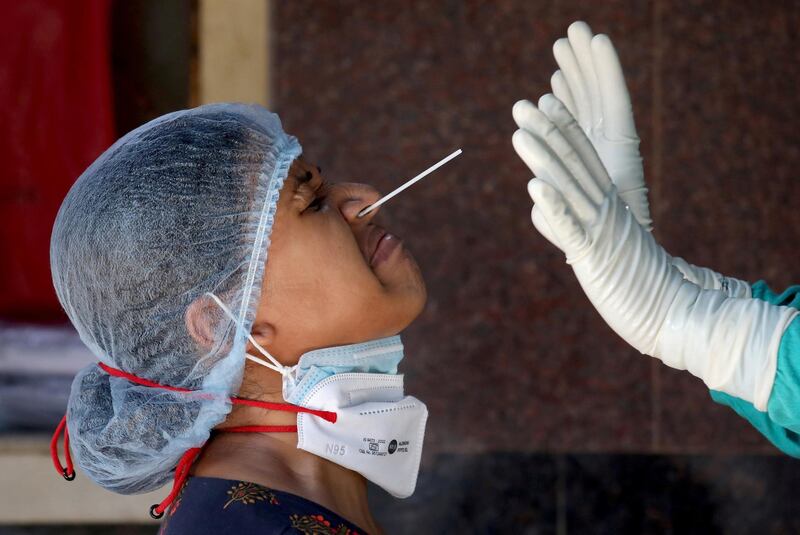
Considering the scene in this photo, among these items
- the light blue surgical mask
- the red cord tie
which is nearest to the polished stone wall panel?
the light blue surgical mask

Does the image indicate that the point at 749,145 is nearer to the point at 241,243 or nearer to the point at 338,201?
the point at 338,201

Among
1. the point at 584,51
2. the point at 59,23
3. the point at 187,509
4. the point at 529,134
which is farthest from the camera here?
the point at 59,23

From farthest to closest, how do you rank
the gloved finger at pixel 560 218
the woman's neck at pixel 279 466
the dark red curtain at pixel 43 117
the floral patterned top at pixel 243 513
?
the dark red curtain at pixel 43 117
the woman's neck at pixel 279 466
the floral patterned top at pixel 243 513
the gloved finger at pixel 560 218

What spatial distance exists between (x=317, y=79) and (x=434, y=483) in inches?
55.5

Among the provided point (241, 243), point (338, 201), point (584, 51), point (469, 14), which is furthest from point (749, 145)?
point (241, 243)

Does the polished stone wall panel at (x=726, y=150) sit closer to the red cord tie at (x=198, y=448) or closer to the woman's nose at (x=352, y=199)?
the woman's nose at (x=352, y=199)

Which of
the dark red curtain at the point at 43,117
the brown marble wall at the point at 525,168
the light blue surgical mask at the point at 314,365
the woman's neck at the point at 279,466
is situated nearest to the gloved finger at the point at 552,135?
the light blue surgical mask at the point at 314,365

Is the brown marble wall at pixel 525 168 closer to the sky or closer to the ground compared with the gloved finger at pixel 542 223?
closer to the ground

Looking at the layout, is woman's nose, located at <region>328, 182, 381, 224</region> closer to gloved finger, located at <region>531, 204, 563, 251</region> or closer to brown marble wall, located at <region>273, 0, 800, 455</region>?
gloved finger, located at <region>531, 204, 563, 251</region>

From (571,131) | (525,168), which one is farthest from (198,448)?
(525,168)

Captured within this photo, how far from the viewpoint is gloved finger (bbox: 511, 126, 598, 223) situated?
5.13 ft

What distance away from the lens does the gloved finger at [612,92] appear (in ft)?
6.29

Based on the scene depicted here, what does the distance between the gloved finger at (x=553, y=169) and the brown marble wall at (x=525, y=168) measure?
1.81 m

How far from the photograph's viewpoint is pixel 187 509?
1.81m
